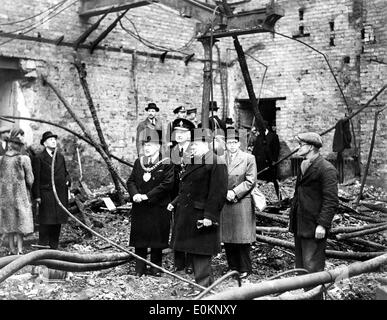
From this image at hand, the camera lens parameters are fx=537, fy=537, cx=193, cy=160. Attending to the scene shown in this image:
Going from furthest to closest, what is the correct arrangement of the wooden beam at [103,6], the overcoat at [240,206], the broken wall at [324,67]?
the broken wall at [324,67] → the wooden beam at [103,6] → the overcoat at [240,206]

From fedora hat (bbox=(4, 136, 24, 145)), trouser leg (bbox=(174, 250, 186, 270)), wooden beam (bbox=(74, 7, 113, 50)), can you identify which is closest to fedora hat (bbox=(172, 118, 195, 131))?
trouser leg (bbox=(174, 250, 186, 270))

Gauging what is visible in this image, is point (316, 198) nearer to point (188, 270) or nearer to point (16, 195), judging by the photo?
point (188, 270)

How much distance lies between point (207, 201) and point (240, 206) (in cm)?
106

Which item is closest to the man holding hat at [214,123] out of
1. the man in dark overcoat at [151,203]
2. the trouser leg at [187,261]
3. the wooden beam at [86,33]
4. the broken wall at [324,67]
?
the man in dark overcoat at [151,203]

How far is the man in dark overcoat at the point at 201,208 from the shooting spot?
548 centimetres

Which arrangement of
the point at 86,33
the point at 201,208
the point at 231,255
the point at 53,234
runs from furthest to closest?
the point at 86,33
the point at 53,234
the point at 231,255
the point at 201,208

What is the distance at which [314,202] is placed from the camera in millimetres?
5395

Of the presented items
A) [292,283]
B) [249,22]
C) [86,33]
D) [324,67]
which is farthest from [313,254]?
[324,67]

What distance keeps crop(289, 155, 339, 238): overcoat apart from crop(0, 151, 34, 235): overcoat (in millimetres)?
3949

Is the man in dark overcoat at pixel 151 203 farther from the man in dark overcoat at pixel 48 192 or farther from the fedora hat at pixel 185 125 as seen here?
the man in dark overcoat at pixel 48 192

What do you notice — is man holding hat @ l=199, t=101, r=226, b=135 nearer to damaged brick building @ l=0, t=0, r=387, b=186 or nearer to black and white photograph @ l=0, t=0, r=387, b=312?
black and white photograph @ l=0, t=0, r=387, b=312

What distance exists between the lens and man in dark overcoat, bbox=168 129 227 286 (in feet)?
18.0

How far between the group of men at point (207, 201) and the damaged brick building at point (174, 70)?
4.87 metres
